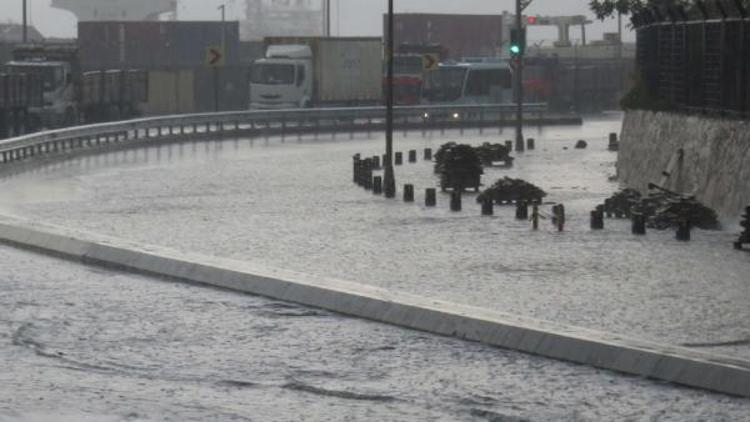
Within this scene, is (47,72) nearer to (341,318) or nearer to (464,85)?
(464,85)

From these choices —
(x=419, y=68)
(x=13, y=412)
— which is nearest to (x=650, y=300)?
(x=13, y=412)

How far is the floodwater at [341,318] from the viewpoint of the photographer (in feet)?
41.8

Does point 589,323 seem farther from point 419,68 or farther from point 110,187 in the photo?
point 419,68

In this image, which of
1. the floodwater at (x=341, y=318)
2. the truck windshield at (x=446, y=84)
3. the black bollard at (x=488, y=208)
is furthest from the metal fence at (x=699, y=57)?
the truck windshield at (x=446, y=84)

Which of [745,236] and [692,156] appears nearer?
[745,236]

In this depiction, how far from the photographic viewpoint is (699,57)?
33.4 m

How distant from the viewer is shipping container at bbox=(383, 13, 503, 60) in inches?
4370

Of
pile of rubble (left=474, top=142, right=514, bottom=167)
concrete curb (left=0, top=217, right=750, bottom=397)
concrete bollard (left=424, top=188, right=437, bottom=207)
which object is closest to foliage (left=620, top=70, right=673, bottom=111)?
concrete bollard (left=424, top=188, right=437, bottom=207)

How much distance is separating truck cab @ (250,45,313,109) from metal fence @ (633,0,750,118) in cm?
3523

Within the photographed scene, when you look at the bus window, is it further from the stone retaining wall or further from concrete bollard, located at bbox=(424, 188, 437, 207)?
concrete bollard, located at bbox=(424, 188, 437, 207)

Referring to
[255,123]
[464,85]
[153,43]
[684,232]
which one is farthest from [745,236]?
[153,43]

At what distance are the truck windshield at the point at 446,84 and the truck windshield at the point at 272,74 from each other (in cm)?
963

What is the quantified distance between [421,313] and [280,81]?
58.7m

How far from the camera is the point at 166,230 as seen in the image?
88.6 feet
